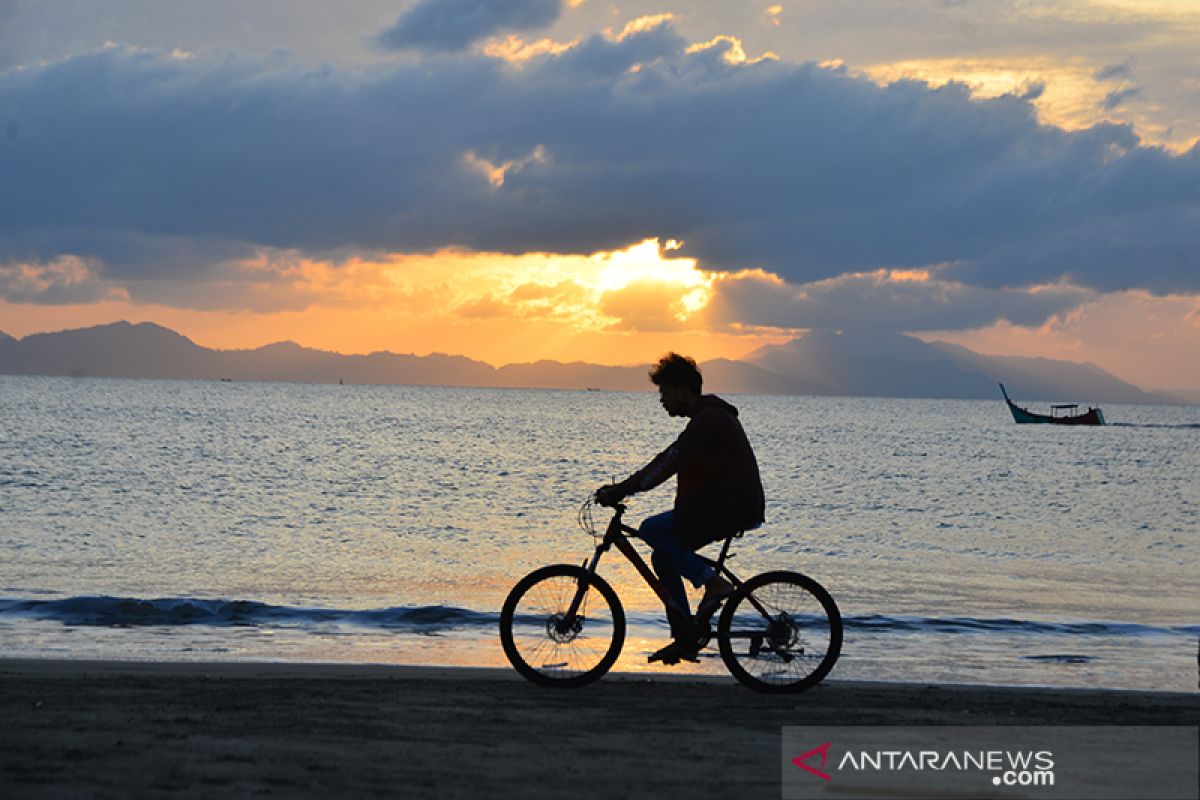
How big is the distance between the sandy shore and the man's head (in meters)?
2.06

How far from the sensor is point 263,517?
30.2m

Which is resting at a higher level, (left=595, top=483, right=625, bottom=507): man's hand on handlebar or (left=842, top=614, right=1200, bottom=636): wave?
(left=595, top=483, right=625, bottom=507): man's hand on handlebar

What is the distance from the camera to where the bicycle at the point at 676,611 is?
8.66 m

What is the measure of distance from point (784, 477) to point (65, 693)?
46256mm

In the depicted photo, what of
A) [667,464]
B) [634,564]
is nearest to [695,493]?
[667,464]

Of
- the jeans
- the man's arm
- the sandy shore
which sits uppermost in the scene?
the man's arm

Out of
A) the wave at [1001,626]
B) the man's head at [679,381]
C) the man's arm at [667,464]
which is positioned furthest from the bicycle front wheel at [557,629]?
the wave at [1001,626]

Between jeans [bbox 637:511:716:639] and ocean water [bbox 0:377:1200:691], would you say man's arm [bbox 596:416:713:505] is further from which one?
ocean water [bbox 0:377:1200:691]

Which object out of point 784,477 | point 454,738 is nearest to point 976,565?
point 454,738

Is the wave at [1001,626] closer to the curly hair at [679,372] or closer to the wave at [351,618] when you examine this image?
the wave at [351,618]

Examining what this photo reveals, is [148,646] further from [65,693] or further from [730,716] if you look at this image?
[730,716]

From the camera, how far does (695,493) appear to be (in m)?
8.47

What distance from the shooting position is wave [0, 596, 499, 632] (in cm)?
1467

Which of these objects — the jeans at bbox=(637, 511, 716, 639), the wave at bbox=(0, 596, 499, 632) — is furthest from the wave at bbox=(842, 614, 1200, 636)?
the jeans at bbox=(637, 511, 716, 639)
